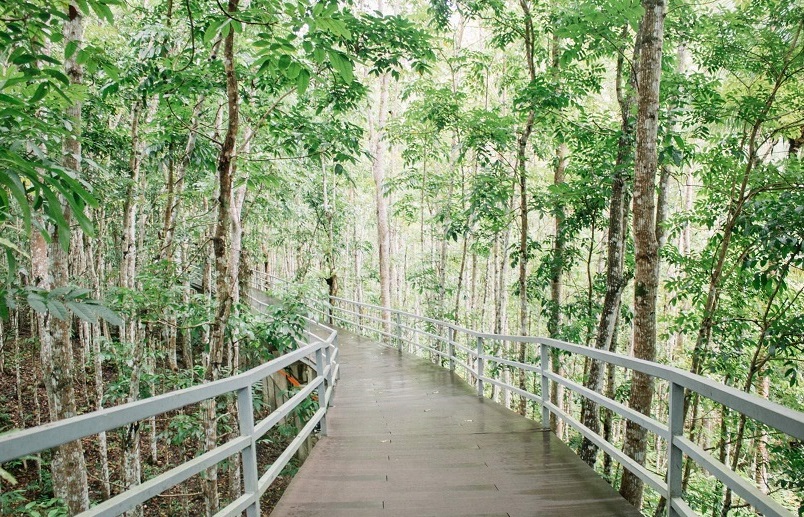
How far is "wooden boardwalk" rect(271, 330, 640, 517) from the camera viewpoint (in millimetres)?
3207

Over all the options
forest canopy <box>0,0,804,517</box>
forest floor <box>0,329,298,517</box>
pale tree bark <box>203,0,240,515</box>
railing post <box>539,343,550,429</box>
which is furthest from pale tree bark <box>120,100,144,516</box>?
railing post <box>539,343,550,429</box>

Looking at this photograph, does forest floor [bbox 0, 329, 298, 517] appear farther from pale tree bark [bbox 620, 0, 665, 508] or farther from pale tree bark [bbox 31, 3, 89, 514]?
pale tree bark [bbox 620, 0, 665, 508]

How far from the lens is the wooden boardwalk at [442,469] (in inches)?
126

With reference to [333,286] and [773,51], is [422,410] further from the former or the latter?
[333,286]

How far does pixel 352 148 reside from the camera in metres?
6.15

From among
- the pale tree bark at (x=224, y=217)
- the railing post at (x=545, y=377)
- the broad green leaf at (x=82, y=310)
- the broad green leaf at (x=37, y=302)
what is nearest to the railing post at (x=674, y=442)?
the railing post at (x=545, y=377)

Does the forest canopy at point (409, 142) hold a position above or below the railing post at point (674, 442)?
above

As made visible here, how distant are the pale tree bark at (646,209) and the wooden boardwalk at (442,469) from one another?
1.11 metres

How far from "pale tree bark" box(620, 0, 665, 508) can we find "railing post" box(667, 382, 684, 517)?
90.8 inches

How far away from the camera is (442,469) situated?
397cm

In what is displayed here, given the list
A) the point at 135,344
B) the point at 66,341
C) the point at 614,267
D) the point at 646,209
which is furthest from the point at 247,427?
the point at 135,344

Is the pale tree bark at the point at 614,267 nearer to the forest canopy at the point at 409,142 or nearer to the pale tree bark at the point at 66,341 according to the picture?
the forest canopy at the point at 409,142

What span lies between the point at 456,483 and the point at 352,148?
430 centimetres

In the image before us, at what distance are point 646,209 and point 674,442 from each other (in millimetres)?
2971
